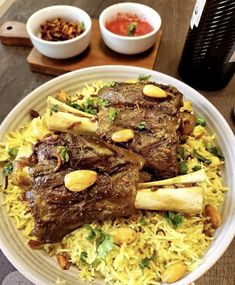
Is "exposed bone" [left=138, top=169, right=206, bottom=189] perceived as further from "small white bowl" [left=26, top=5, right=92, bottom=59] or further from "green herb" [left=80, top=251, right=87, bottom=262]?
"small white bowl" [left=26, top=5, right=92, bottom=59]

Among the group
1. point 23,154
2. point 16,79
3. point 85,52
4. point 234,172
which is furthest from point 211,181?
point 16,79

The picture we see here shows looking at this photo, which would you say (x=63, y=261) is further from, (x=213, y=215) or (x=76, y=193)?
(x=213, y=215)

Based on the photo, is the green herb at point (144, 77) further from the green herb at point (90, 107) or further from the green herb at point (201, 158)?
the green herb at point (201, 158)

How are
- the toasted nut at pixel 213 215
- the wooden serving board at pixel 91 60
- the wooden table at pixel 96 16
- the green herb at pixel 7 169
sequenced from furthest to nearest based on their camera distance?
the wooden serving board at pixel 91 60 → the wooden table at pixel 96 16 → the green herb at pixel 7 169 → the toasted nut at pixel 213 215

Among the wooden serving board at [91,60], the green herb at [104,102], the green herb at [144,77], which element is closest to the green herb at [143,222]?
the green herb at [104,102]

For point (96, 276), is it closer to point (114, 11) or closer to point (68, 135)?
point (68, 135)
